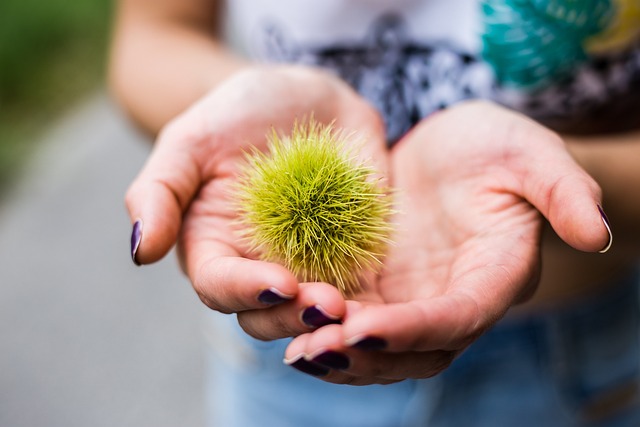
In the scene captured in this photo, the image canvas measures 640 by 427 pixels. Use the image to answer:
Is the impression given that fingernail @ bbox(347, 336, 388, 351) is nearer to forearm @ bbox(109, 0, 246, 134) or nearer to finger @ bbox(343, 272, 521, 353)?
finger @ bbox(343, 272, 521, 353)

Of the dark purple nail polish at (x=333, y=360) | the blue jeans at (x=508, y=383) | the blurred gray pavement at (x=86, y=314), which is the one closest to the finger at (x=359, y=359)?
the dark purple nail polish at (x=333, y=360)

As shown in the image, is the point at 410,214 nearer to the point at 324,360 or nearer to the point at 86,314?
the point at 324,360

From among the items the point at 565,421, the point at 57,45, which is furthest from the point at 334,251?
the point at 57,45

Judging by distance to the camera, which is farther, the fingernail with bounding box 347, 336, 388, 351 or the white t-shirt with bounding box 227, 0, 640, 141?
the white t-shirt with bounding box 227, 0, 640, 141

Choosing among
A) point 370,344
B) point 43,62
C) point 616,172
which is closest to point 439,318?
point 370,344

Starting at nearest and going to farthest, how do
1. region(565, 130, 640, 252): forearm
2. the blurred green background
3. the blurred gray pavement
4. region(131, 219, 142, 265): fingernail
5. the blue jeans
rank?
region(131, 219, 142, 265): fingernail < region(565, 130, 640, 252): forearm < the blue jeans < the blurred gray pavement < the blurred green background

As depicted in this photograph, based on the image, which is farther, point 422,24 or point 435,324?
point 422,24

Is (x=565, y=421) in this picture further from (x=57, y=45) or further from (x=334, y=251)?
(x=57, y=45)

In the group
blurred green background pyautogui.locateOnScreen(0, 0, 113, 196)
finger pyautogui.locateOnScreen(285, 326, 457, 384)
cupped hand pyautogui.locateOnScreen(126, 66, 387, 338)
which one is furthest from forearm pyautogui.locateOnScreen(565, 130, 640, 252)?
blurred green background pyautogui.locateOnScreen(0, 0, 113, 196)
